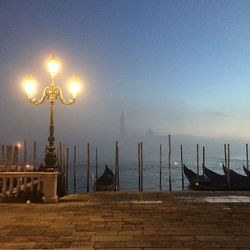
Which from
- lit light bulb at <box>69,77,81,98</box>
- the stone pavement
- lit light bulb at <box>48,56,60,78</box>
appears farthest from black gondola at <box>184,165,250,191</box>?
lit light bulb at <box>48,56,60,78</box>

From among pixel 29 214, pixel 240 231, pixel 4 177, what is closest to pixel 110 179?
pixel 4 177

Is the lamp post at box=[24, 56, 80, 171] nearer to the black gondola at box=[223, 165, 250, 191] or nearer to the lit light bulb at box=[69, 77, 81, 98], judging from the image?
the lit light bulb at box=[69, 77, 81, 98]

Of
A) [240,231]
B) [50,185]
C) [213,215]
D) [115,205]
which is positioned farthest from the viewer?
[50,185]

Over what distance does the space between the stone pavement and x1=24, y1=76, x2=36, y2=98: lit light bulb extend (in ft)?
9.44

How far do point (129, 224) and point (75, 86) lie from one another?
4189mm

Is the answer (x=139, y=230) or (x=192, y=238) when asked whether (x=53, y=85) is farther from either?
(x=192, y=238)

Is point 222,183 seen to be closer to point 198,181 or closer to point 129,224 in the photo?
point 198,181

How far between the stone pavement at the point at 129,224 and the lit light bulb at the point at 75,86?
2.80 metres

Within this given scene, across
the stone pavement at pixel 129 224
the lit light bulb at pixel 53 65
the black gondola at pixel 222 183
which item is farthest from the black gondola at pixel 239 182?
the lit light bulb at pixel 53 65

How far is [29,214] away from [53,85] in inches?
132

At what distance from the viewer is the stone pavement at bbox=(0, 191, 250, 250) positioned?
4.48 metres

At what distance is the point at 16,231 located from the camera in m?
5.09

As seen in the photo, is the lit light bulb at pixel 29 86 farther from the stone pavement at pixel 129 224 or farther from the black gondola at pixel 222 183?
the black gondola at pixel 222 183

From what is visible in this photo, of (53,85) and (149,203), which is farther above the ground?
(53,85)
